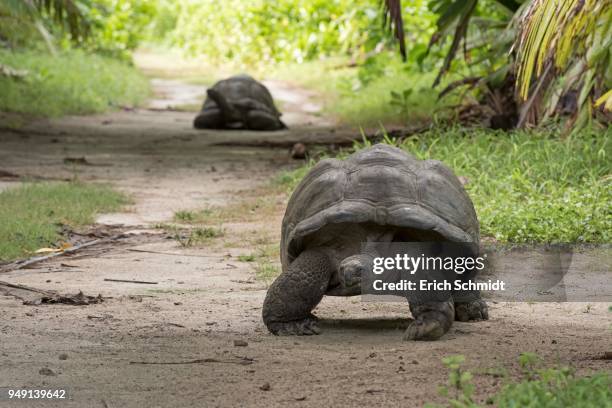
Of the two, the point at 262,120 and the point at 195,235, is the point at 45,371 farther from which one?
the point at 262,120

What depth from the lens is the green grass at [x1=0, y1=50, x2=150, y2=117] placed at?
51.8 feet

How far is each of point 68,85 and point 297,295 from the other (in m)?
14.2

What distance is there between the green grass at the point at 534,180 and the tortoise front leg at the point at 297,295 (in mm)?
2050

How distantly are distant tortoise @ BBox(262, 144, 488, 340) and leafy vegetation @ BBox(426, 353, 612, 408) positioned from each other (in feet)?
3.44

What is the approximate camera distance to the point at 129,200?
8.45 m

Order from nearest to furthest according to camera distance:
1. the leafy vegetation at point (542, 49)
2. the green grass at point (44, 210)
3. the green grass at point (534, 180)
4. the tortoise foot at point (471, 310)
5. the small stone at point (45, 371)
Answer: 1. the small stone at point (45, 371)
2. the tortoise foot at point (471, 310)
3. the leafy vegetation at point (542, 49)
4. the green grass at point (534, 180)
5. the green grass at point (44, 210)

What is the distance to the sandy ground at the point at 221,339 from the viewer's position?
132 inches

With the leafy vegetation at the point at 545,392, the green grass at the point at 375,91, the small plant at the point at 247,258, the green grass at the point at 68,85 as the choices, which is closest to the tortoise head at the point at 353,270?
the leafy vegetation at the point at 545,392

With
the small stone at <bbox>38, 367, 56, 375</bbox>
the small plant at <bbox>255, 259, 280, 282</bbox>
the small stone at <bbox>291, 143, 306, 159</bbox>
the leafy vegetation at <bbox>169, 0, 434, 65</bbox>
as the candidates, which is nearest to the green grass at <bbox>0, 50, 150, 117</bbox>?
the leafy vegetation at <bbox>169, 0, 434, 65</bbox>

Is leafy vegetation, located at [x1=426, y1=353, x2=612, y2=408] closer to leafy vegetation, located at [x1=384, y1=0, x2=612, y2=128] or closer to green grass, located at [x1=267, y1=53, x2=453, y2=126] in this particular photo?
leafy vegetation, located at [x1=384, y1=0, x2=612, y2=128]

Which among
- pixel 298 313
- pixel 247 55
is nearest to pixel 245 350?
pixel 298 313

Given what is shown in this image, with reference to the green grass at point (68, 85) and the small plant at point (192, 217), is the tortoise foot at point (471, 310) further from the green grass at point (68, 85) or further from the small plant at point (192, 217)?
the green grass at point (68, 85)

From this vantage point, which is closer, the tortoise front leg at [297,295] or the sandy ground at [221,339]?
the sandy ground at [221,339]

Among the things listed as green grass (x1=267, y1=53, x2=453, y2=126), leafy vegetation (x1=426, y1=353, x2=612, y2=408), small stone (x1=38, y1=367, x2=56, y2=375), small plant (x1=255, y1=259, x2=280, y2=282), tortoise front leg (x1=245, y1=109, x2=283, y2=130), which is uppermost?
green grass (x1=267, y1=53, x2=453, y2=126)
